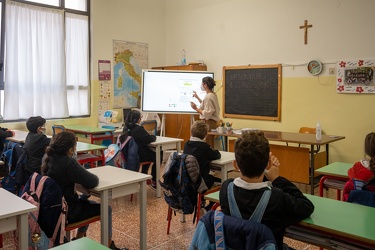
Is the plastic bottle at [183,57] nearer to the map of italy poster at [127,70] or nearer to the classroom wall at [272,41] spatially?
the classroom wall at [272,41]

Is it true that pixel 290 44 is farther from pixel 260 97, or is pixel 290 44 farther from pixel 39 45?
pixel 39 45

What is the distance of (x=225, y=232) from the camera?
4.96ft

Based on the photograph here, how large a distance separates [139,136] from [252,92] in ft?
9.14

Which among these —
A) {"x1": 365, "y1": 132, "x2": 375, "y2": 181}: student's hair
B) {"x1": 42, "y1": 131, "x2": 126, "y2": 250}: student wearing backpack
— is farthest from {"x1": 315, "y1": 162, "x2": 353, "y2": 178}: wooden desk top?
{"x1": 42, "y1": 131, "x2": 126, "y2": 250}: student wearing backpack

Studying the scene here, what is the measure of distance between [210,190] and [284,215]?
1743mm

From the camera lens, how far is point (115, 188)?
2.58 metres

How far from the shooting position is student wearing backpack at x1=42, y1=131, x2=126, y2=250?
2.44 meters

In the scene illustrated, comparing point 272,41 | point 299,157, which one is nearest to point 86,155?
point 299,157

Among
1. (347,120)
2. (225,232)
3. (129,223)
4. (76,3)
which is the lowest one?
(129,223)

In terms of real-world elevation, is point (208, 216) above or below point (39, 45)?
below

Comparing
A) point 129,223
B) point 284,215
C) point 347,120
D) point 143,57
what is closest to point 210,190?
point 129,223

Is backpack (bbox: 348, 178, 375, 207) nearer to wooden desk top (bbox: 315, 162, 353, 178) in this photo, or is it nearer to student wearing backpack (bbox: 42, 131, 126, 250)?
wooden desk top (bbox: 315, 162, 353, 178)

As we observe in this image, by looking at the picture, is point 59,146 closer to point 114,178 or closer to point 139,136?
point 114,178

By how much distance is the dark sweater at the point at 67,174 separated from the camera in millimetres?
2432
